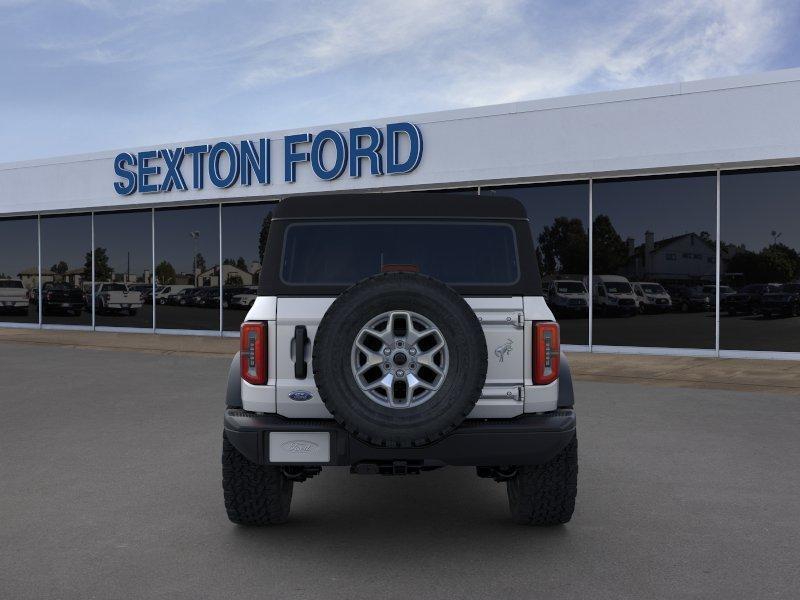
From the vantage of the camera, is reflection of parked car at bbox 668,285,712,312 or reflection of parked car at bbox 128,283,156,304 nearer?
reflection of parked car at bbox 668,285,712,312

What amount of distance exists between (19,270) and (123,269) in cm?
486

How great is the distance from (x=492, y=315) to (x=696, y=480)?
253 centimetres

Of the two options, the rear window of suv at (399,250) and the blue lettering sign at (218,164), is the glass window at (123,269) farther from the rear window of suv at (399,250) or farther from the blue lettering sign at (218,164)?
the rear window of suv at (399,250)

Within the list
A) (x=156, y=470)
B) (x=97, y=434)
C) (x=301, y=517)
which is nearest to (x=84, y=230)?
(x=97, y=434)

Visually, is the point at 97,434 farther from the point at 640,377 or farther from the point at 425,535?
the point at 640,377

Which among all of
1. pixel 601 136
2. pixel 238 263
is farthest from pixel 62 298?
pixel 601 136

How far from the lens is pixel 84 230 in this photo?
75.7ft

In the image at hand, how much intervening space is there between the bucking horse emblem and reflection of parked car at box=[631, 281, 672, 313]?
38.8ft

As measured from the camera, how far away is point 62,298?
77.6 feet

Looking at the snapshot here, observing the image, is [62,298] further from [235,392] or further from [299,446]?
[299,446]

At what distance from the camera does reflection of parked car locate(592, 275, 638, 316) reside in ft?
51.0

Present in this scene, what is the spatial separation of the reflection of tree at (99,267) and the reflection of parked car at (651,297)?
14.8 m

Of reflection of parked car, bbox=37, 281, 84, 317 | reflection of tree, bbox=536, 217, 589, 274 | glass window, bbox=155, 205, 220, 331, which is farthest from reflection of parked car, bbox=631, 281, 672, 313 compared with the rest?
reflection of parked car, bbox=37, 281, 84, 317

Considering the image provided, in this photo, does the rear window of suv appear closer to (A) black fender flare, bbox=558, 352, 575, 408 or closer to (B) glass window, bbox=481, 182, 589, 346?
(A) black fender flare, bbox=558, 352, 575, 408
